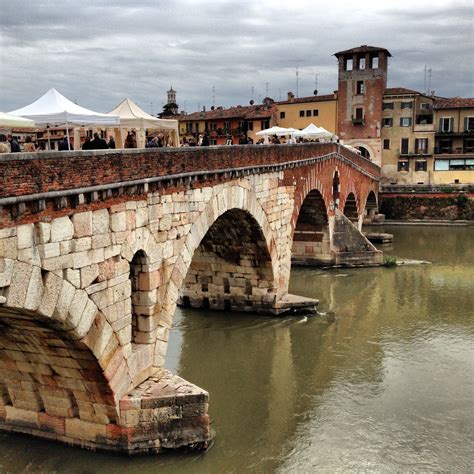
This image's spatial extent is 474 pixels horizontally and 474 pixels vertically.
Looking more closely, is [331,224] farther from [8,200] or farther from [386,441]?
[8,200]

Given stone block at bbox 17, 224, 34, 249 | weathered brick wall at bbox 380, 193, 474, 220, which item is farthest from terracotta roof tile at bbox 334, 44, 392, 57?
stone block at bbox 17, 224, 34, 249

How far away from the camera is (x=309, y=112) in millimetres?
48406

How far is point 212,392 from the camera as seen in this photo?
13.5 metres

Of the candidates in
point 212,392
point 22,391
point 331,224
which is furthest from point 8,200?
point 331,224

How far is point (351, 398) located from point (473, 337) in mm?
5947

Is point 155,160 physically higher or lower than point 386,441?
higher

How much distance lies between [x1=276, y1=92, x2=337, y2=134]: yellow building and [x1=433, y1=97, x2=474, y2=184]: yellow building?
7.95 meters

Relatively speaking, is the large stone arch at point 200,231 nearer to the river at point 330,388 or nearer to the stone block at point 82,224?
the river at point 330,388

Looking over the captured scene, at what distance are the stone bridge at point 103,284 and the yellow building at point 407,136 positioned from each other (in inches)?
1323

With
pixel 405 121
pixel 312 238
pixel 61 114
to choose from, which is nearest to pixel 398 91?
pixel 405 121

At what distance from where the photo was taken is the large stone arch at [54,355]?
7703 mm

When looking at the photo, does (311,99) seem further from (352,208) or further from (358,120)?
(352,208)

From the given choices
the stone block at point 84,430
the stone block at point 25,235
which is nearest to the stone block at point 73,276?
the stone block at point 25,235

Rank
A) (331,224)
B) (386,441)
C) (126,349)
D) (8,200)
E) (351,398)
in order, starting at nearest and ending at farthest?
(8,200) → (126,349) → (386,441) → (351,398) → (331,224)
